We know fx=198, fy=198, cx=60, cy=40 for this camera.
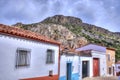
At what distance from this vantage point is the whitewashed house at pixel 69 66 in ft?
67.9

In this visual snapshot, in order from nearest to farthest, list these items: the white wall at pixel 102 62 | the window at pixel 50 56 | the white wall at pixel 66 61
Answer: the window at pixel 50 56, the white wall at pixel 66 61, the white wall at pixel 102 62

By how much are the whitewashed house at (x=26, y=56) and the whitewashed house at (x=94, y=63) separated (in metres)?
9.10

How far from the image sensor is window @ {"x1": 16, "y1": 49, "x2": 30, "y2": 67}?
1358cm

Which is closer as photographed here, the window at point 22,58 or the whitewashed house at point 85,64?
the window at point 22,58

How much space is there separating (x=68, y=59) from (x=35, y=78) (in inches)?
290

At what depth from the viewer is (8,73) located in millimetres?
12445

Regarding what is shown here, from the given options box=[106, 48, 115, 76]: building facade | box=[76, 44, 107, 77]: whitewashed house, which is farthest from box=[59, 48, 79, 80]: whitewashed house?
box=[106, 48, 115, 76]: building facade

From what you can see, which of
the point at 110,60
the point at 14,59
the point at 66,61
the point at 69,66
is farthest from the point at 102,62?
the point at 14,59

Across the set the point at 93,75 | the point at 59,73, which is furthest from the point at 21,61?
the point at 93,75

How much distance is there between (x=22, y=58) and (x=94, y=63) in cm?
1933

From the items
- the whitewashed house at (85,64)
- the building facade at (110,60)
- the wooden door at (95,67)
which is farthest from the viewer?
the building facade at (110,60)

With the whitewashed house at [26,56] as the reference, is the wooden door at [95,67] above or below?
below

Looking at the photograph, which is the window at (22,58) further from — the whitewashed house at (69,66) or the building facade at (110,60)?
the building facade at (110,60)

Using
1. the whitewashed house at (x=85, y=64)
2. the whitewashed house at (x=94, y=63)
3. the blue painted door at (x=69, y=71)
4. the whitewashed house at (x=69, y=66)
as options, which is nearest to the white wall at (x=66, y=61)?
the whitewashed house at (x=69, y=66)
